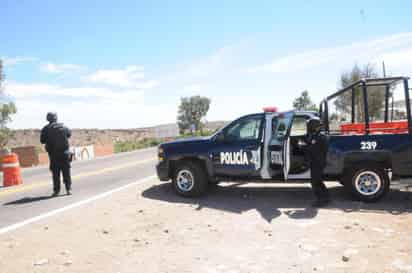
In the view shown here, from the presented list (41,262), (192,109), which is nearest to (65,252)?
(41,262)

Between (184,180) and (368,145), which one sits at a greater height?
(368,145)

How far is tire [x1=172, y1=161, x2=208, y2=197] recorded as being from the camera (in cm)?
723

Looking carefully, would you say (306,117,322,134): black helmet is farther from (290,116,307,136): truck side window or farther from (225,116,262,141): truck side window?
(225,116,262,141): truck side window

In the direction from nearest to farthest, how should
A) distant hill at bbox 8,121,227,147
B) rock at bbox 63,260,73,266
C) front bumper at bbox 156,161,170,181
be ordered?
rock at bbox 63,260,73,266 < front bumper at bbox 156,161,170,181 < distant hill at bbox 8,121,227,147

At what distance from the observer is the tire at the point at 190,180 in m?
7.23

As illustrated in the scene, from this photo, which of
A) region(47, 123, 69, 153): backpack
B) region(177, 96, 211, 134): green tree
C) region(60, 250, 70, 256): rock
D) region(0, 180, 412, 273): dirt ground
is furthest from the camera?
region(177, 96, 211, 134): green tree

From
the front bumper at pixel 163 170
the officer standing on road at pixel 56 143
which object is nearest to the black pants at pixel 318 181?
the front bumper at pixel 163 170

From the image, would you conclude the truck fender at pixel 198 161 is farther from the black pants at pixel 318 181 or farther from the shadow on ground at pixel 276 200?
the black pants at pixel 318 181

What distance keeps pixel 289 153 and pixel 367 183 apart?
1.60 meters

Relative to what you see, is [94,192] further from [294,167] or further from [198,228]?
[294,167]

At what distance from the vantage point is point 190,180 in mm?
7336

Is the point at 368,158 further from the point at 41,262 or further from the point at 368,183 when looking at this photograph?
the point at 41,262

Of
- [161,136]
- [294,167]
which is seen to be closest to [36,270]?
[294,167]

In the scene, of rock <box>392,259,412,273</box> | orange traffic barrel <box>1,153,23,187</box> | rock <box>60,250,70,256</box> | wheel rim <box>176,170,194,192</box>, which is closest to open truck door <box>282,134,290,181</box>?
wheel rim <box>176,170,194,192</box>
